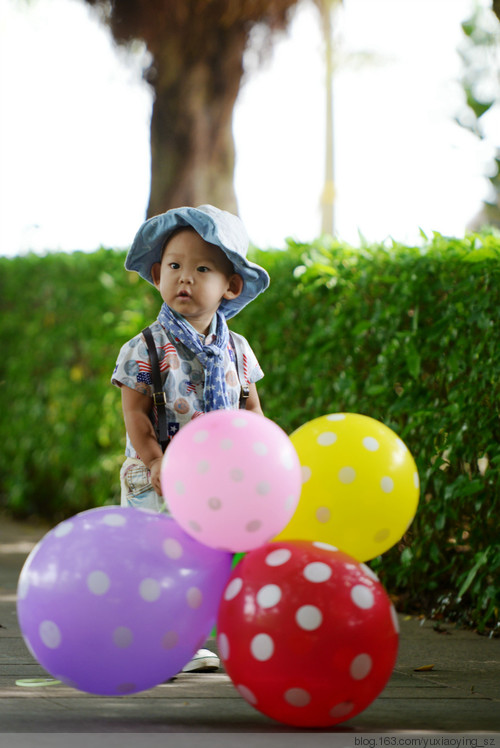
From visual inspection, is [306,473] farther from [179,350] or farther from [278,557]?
[179,350]

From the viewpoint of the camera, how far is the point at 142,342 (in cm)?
383

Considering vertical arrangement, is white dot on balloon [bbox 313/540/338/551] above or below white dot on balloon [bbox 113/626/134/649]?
above

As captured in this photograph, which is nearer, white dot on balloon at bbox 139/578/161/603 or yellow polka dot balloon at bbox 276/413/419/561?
white dot on balloon at bbox 139/578/161/603

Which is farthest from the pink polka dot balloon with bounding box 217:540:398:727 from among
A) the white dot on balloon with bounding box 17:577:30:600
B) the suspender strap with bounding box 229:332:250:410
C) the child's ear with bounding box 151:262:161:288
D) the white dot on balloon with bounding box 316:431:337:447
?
the child's ear with bounding box 151:262:161:288

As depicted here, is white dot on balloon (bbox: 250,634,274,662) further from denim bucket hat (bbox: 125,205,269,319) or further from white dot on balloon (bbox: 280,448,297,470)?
denim bucket hat (bbox: 125,205,269,319)

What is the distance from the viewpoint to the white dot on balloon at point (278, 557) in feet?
9.80

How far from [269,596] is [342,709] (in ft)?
1.25

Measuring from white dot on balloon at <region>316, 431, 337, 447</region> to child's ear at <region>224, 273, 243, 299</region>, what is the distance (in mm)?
869

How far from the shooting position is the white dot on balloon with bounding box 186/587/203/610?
3.03m

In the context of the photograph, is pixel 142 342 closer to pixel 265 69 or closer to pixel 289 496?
pixel 289 496

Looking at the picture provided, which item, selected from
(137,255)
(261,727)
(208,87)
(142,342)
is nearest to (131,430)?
(142,342)

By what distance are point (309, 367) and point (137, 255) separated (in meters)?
2.37

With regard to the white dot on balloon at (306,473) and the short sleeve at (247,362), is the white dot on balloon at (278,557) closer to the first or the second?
the white dot on balloon at (306,473)

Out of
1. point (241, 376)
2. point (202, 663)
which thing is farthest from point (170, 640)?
point (241, 376)
